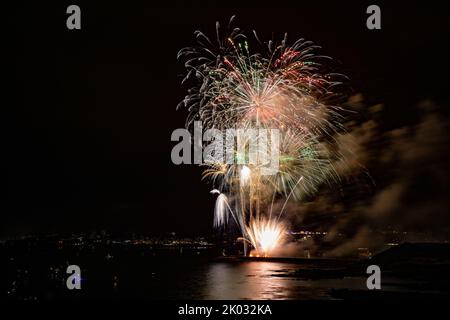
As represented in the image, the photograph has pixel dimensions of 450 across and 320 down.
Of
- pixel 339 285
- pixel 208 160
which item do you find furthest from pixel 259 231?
pixel 339 285

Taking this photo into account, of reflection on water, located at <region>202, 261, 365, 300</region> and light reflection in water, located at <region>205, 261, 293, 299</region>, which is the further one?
light reflection in water, located at <region>205, 261, 293, 299</region>

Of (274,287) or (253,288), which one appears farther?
(253,288)

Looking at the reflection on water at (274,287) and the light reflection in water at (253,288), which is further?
the light reflection in water at (253,288)

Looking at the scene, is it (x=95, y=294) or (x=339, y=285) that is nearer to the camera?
(x=339, y=285)

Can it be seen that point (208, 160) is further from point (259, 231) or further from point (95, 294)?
point (259, 231)

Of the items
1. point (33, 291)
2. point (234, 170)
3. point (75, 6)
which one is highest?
point (75, 6)

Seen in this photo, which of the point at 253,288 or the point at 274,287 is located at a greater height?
the point at 274,287
